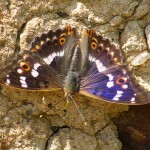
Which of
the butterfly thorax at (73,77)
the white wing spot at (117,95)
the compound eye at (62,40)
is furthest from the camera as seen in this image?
the compound eye at (62,40)

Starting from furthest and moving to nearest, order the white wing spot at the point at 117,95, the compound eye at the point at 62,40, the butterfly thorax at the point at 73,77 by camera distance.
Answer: the compound eye at the point at 62,40
the butterfly thorax at the point at 73,77
the white wing spot at the point at 117,95

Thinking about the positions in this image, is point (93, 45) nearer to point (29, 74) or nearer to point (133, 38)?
point (133, 38)

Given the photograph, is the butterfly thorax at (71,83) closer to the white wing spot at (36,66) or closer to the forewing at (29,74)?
the forewing at (29,74)

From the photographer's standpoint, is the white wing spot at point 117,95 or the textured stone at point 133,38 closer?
the white wing spot at point 117,95

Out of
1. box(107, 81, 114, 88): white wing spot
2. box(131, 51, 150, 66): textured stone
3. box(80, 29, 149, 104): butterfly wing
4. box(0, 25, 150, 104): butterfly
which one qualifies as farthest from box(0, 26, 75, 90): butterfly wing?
box(131, 51, 150, 66): textured stone

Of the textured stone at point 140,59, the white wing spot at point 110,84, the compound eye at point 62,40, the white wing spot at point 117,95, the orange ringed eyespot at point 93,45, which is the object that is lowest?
the white wing spot at point 117,95

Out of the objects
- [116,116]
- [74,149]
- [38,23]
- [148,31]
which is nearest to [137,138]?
[116,116]

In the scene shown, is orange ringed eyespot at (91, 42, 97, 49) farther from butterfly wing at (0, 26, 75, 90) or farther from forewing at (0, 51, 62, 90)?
forewing at (0, 51, 62, 90)

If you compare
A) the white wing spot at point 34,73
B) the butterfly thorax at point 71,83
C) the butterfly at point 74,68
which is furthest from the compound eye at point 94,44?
the white wing spot at point 34,73

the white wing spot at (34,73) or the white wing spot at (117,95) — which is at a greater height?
the white wing spot at (34,73)
